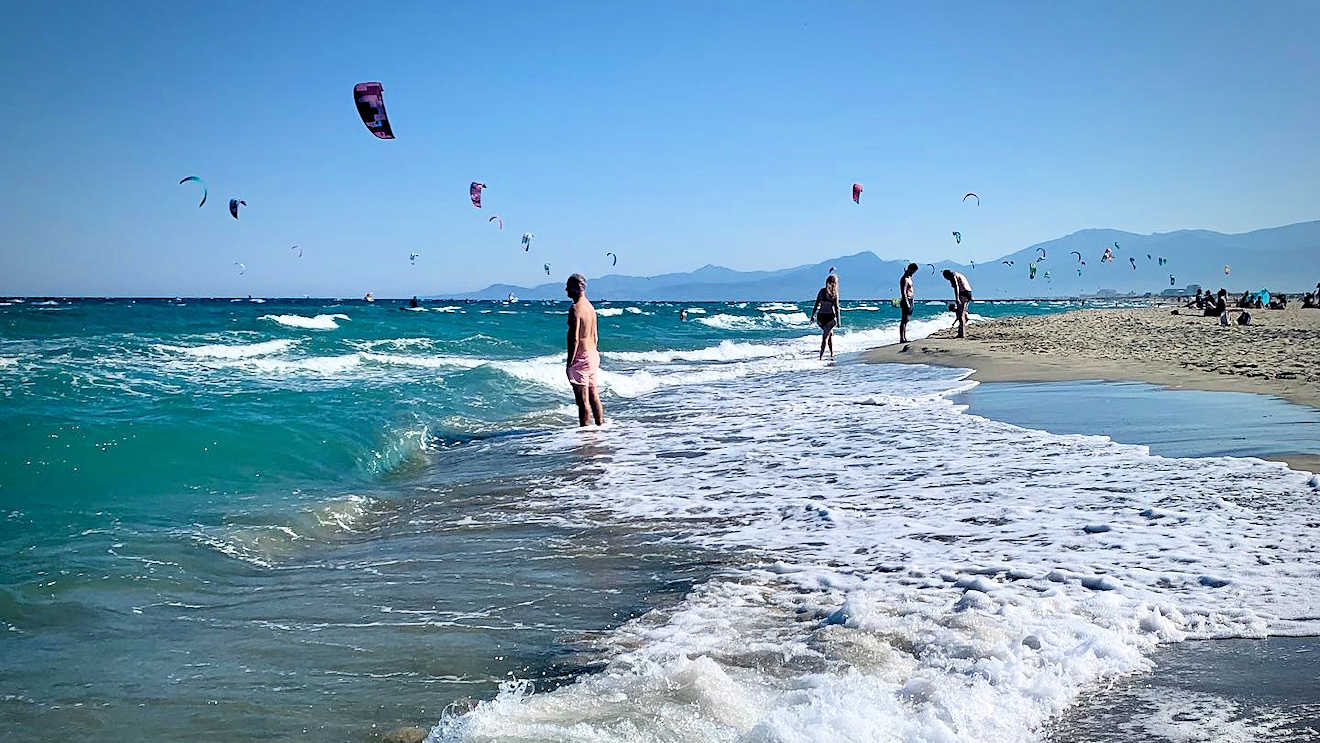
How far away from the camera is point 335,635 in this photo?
12.9 ft

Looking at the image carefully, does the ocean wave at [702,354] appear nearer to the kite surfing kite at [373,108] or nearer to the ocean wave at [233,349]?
the ocean wave at [233,349]

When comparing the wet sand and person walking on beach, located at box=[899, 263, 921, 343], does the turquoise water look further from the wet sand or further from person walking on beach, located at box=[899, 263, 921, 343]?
person walking on beach, located at box=[899, 263, 921, 343]

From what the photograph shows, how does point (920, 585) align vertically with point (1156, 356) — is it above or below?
below

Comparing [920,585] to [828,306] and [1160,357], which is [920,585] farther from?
[828,306]

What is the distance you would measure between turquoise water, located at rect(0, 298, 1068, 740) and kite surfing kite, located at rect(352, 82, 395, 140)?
3.53 m

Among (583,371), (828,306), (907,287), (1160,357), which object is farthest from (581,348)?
(907,287)

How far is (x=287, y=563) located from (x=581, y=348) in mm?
5721

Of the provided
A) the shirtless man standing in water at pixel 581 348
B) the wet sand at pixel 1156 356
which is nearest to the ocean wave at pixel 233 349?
the shirtless man standing in water at pixel 581 348

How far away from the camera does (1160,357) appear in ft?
53.6

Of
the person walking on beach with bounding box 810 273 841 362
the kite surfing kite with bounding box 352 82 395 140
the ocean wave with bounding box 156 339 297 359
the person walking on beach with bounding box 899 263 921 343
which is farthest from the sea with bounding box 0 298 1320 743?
the ocean wave with bounding box 156 339 297 359

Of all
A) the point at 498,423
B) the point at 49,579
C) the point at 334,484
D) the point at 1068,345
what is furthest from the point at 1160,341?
the point at 49,579

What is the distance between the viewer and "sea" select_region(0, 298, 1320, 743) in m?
3.02

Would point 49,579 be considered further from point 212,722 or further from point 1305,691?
point 1305,691

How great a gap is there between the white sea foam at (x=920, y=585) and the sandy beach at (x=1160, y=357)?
5.96ft
